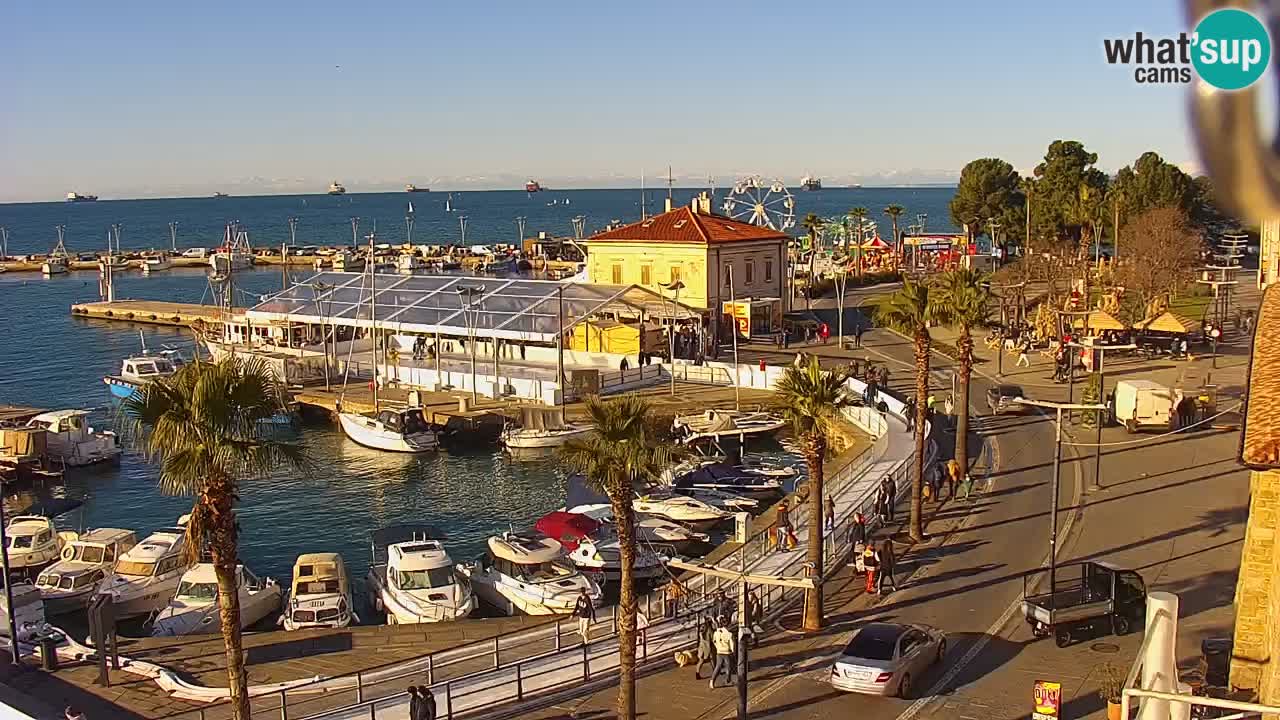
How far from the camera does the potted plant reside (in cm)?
1859

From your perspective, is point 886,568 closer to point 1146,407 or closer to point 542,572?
point 542,572

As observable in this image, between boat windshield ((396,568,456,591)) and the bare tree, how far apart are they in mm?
46376

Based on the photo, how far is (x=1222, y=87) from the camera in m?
6.07

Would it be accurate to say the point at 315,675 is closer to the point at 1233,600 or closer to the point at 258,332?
the point at 1233,600

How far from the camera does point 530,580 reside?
1276 inches

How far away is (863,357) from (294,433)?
28709mm

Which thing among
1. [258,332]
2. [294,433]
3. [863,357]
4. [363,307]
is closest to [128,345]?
[258,332]

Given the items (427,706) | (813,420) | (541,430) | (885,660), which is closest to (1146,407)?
(813,420)

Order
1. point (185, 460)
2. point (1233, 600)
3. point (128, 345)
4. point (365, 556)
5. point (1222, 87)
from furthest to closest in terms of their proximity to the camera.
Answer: point (128, 345)
point (365, 556)
point (1233, 600)
point (185, 460)
point (1222, 87)

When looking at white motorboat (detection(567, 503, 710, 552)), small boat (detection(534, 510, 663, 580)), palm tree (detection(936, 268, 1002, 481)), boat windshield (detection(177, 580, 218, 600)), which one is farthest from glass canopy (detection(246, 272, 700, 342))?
boat windshield (detection(177, 580, 218, 600))

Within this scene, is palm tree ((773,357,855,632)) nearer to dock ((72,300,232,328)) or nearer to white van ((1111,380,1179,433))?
white van ((1111,380,1179,433))

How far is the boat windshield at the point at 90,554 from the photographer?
36125mm

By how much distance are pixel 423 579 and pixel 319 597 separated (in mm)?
2695

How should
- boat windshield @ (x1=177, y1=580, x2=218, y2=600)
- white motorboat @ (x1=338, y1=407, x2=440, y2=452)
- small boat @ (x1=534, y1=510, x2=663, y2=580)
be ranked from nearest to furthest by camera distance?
boat windshield @ (x1=177, y1=580, x2=218, y2=600), small boat @ (x1=534, y1=510, x2=663, y2=580), white motorboat @ (x1=338, y1=407, x2=440, y2=452)
